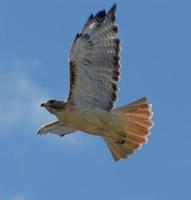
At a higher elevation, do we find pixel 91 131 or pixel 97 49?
pixel 97 49

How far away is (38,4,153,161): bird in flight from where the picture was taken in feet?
56.9

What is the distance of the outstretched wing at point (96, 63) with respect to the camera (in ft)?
57.6

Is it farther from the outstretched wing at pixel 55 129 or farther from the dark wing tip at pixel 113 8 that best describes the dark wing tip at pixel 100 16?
the outstretched wing at pixel 55 129

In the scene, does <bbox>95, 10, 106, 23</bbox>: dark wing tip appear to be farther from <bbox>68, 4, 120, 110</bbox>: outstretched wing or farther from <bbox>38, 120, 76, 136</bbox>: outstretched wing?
<bbox>38, 120, 76, 136</bbox>: outstretched wing

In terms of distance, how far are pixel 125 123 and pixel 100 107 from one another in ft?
1.65

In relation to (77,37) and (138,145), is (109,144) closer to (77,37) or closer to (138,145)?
(138,145)

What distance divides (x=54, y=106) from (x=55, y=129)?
1424 mm

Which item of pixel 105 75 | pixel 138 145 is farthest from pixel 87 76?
pixel 138 145

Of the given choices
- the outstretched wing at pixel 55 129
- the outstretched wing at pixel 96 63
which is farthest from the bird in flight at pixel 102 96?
the outstretched wing at pixel 55 129

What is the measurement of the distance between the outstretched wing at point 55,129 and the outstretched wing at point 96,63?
1133mm

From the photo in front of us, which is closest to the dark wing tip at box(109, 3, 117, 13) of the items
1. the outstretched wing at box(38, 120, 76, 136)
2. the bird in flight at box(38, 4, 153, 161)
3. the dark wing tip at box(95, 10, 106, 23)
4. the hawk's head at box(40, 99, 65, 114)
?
the bird in flight at box(38, 4, 153, 161)

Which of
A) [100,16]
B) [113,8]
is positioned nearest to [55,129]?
[100,16]

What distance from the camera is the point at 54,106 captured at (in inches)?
684

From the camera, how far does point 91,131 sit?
669 inches
